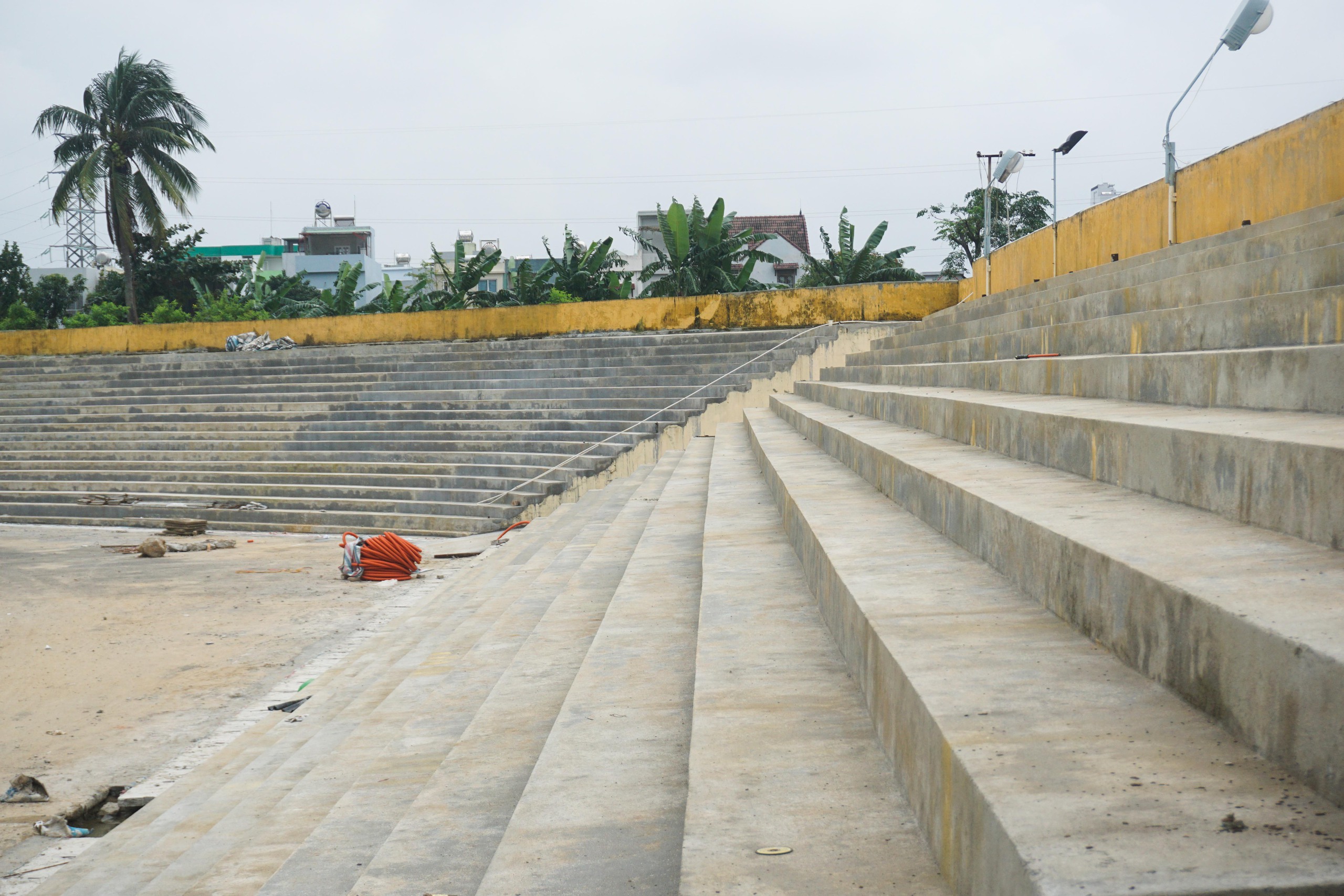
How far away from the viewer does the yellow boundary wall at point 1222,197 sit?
21.4ft

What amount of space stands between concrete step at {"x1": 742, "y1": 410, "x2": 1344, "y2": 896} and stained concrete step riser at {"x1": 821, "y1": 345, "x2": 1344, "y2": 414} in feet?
2.74

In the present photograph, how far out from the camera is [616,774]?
8.32ft

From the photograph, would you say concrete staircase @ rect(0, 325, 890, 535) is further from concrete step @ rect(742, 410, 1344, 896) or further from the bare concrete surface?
Answer: concrete step @ rect(742, 410, 1344, 896)

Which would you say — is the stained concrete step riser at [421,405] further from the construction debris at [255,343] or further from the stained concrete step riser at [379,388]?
the construction debris at [255,343]

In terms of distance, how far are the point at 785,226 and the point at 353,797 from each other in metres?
52.7

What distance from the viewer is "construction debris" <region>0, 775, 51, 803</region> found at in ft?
15.5

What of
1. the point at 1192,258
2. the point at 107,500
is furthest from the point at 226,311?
the point at 1192,258

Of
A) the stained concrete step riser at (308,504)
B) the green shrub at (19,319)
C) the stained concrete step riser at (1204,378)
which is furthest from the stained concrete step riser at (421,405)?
the green shrub at (19,319)

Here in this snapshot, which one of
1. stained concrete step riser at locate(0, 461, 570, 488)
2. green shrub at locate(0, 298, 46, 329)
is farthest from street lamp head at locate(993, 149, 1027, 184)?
green shrub at locate(0, 298, 46, 329)

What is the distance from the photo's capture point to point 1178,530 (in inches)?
82.6

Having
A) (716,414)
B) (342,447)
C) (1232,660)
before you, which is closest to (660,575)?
(1232,660)

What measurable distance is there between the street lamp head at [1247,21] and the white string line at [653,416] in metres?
7.87

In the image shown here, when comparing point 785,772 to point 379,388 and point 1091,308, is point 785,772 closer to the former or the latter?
point 1091,308

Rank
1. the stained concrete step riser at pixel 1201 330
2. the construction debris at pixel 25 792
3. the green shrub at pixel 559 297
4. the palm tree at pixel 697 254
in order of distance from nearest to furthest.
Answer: the stained concrete step riser at pixel 1201 330 → the construction debris at pixel 25 792 → the palm tree at pixel 697 254 → the green shrub at pixel 559 297
